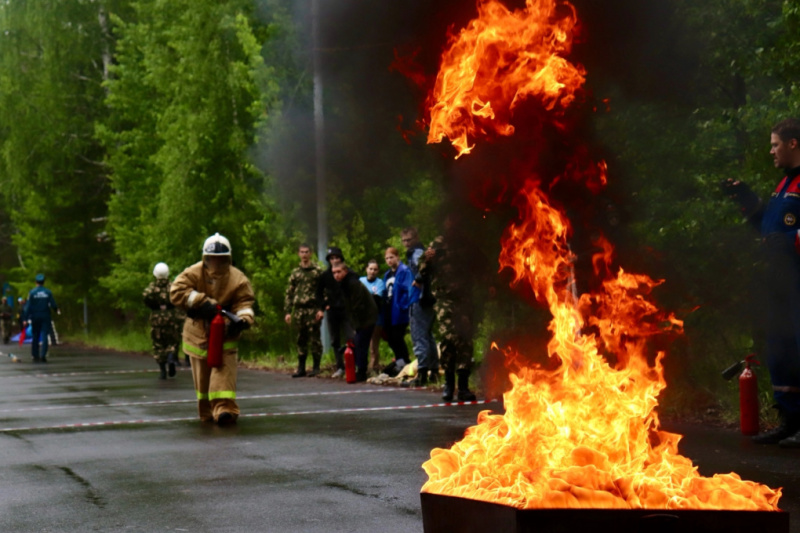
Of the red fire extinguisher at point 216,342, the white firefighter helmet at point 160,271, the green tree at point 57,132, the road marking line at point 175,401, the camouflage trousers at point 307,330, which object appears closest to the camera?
the red fire extinguisher at point 216,342

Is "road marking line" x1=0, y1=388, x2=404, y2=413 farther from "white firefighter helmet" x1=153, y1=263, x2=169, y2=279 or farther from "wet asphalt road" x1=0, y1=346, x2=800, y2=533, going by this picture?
"white firefighter helmet" x1=153, y1=263, x2=169, y2=279

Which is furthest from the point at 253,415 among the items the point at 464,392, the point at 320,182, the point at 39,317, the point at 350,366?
the point at 39,317

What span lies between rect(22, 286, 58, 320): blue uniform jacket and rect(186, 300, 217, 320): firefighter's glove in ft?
53.5

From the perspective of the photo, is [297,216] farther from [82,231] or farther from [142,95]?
[82,231]

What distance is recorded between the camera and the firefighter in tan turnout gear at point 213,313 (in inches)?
454

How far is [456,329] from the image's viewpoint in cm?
1259

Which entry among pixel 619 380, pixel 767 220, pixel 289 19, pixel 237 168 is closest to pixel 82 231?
pixel 237 168

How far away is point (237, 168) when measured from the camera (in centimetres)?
2622

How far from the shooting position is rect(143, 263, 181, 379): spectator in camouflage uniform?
18.9m

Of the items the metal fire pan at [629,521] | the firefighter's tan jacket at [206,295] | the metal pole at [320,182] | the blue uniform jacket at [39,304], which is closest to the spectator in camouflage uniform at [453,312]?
the firefighter's tan jacket at [206,295]

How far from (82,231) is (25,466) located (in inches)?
1295

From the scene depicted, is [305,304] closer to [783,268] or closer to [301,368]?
[301,368]

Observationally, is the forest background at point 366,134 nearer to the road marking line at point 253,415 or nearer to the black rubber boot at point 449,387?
the black rubber boot at point 449,387

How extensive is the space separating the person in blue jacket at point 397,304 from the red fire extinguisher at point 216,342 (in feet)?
15.3
